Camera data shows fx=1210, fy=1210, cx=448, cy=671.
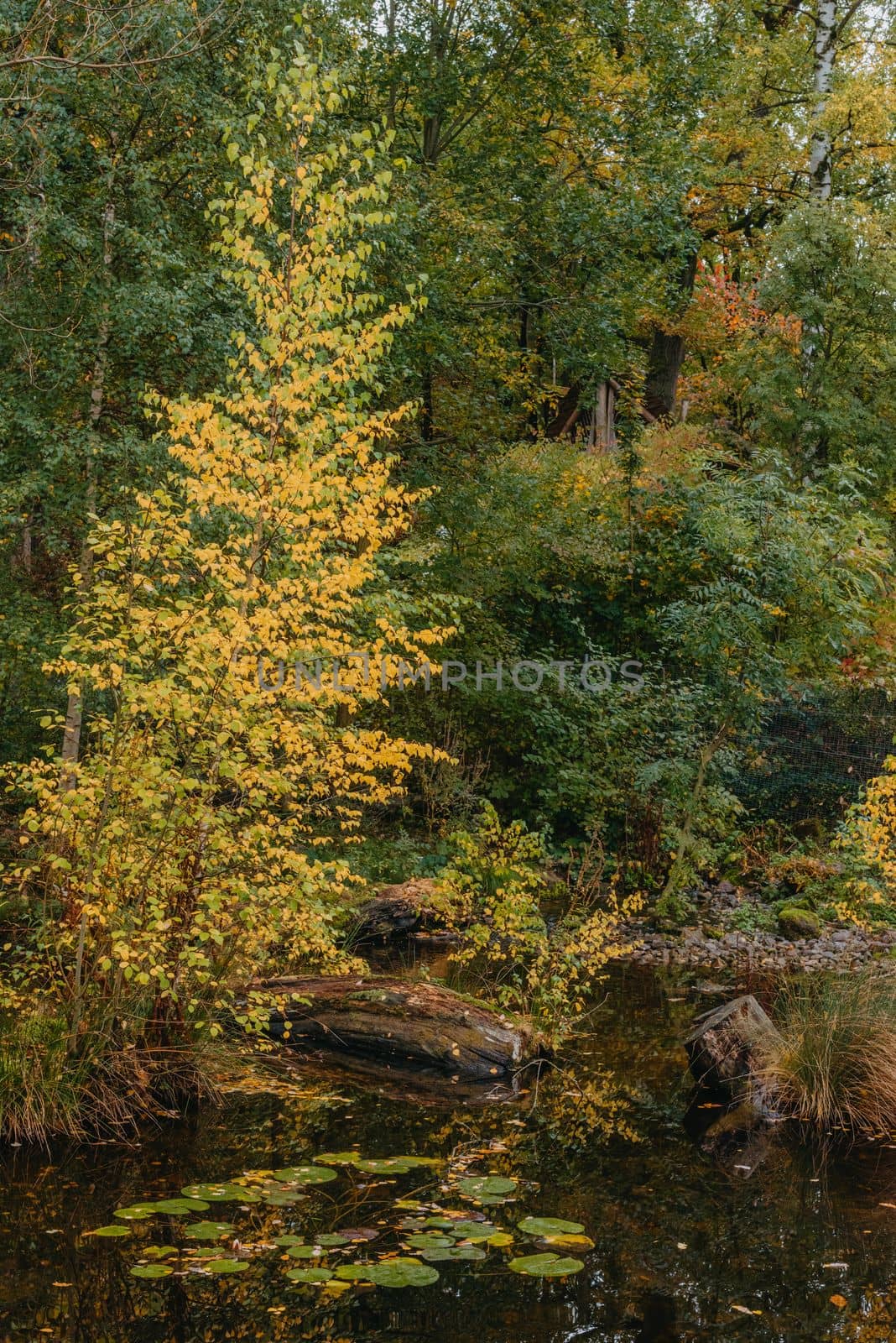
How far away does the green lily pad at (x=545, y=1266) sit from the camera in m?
4.07

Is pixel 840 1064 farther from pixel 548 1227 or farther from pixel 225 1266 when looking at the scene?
pixel 225 1266

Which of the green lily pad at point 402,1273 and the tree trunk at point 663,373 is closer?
the green lily pad at point 402,1273

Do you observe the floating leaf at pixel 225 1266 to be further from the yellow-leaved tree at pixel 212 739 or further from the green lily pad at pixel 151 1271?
the yellow-leaved tree at pixel 212 739

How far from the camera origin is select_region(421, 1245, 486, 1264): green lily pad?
13.5ft

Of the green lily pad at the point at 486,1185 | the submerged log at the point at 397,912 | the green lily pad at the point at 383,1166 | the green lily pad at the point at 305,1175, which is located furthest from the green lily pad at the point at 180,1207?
the submerged log at the point at 397,912

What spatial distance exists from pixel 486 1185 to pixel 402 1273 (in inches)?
38.0

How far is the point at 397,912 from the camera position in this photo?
9344mm

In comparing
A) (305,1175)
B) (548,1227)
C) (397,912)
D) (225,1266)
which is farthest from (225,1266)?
(397,912)

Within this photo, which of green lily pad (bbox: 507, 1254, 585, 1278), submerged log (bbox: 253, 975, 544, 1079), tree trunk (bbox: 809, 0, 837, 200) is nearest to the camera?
green lily pad (bbox: 507, 1254, 585, 1278)

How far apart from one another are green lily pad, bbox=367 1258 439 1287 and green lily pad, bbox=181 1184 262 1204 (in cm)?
75

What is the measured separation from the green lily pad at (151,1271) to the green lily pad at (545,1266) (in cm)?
115

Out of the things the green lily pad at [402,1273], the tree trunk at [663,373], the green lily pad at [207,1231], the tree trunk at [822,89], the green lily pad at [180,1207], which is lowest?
the green lily pad at [180,1207]

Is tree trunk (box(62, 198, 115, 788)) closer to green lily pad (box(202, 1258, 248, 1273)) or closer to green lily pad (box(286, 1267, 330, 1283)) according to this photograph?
green lily pad (box(202, 1258, 248, 1273))

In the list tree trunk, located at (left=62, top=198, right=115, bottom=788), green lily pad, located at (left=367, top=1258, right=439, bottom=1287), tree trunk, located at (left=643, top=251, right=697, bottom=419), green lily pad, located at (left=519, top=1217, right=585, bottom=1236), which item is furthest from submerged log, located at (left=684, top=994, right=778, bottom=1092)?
tree trunk, located at (left=643, top=251, right=697, bottom=419)
